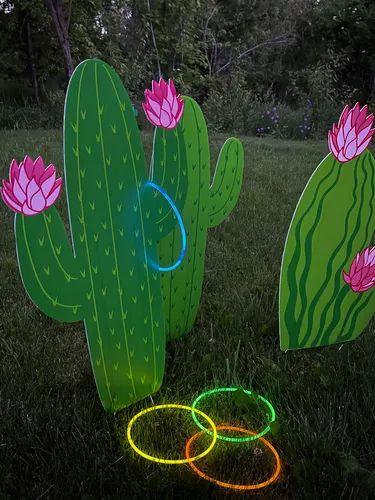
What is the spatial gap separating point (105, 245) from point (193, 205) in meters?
0.53

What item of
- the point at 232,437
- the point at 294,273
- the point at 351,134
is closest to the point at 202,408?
the point at 232,437

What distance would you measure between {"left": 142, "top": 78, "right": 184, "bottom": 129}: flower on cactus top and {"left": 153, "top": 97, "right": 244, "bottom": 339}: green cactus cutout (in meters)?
0.05

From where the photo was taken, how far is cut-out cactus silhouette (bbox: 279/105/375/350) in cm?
184

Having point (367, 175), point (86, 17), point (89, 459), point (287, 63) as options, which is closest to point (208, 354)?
point (89, 459)

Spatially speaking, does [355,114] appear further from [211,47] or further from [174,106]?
[211,47]

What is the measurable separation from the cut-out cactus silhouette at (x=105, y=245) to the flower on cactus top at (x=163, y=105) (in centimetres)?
18

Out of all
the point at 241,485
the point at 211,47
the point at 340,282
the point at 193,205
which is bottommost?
the point at 241,485

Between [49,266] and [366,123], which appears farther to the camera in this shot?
[366,123]

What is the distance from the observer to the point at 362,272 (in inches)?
77.9

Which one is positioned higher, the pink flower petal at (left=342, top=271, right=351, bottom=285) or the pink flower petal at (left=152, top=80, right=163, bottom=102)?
the pink flower petal at (left=152, top=80, right=163, bottom=102)

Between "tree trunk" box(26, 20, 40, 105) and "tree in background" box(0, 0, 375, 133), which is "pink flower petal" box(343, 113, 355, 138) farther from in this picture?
"tree trunk" box(26, 20, 40, 105)

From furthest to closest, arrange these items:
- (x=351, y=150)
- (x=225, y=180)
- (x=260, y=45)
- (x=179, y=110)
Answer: (x=260, y=45) < (x=225, y=180) < (x=351, y=150) < (x=179, y=110)

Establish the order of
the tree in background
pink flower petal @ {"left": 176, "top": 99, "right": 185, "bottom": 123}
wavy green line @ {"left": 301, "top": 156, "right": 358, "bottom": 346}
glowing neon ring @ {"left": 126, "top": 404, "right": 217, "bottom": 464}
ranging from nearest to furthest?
glowing neon ring @ {"left": 126, "top": 404, "right": 217, "bottom": 464} < pink flower petal @ {"left": 176, "top": 99, "right": 185, "bottom": 123} < wavy green line @ {"left": 301, "top": 156, "right": 358, "bottom": 346} < the tree in background

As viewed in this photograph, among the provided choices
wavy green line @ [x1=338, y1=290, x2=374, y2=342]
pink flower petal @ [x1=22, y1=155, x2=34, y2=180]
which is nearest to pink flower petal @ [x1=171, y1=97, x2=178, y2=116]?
pink flower petal @ [x1=22, y1=155, x2=34, y2=180]
